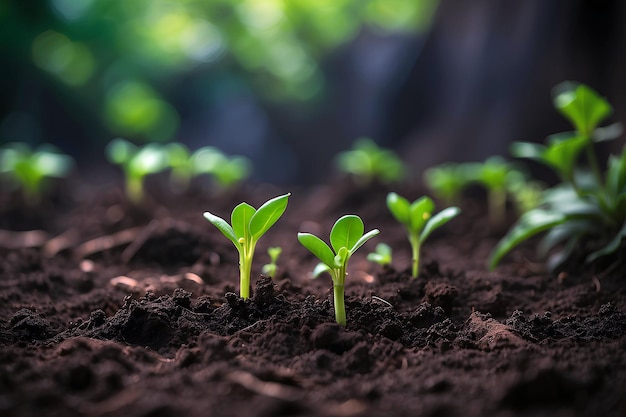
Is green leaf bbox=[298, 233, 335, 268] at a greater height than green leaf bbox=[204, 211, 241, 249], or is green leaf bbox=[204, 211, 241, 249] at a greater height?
green leaf bbox=[204, 211, 241, 249]

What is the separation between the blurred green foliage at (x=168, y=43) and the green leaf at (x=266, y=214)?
201 inches

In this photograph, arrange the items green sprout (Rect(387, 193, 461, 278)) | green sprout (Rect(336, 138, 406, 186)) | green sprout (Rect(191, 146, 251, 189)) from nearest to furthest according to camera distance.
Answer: green sprout (Rect(387, 193, 461, 278)) < green sprout (Rect(191, 146, 251, 189)) < green sprout (Rect(336, 138, 406, 186))

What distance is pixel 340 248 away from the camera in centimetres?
158

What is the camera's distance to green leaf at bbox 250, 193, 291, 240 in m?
1.57

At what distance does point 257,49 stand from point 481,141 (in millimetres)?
3151

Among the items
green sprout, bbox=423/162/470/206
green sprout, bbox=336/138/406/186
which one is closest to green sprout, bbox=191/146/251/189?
green sprout, bbox=336/138/406/186

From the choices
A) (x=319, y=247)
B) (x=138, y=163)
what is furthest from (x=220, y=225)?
(x=138, y=163)

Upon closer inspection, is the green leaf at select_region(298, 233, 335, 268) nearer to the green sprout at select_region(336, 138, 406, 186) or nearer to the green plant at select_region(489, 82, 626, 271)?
the green plant at select_region(489, 82, 626, 271)

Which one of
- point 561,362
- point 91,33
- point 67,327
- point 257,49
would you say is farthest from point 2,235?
point 257,49

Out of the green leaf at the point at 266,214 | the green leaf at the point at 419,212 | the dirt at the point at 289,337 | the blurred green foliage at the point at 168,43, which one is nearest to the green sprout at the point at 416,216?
the green leaf at the point at 419,212

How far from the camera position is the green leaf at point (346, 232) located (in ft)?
5.10

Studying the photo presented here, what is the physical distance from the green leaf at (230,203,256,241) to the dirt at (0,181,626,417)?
0.54ft

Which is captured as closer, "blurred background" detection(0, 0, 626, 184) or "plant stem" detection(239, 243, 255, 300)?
"plant stem" detection(239, 243, 255, 300)

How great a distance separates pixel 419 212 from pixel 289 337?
826mm
